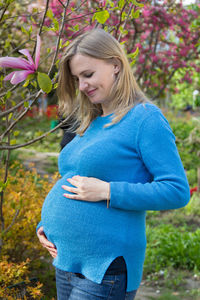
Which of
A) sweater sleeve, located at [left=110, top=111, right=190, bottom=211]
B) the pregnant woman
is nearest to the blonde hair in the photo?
the pregnant woman

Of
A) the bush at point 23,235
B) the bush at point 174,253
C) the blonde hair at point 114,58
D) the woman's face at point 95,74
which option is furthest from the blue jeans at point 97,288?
the bush at point 174,253

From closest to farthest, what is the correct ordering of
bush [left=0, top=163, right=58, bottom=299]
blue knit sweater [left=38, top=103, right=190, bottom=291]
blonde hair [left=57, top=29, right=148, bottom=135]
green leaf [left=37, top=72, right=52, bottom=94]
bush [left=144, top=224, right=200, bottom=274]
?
green leaf [left=37, top=72, right=52, bottom=94] < blue knit sweater [left=38, top=103, right=190, bottom=291] < blonde hair [left=57, top=29, right=148, bottom=135] < bush [left=0, top=163, right=58, bottom=299] < bush [left=144, top=224, right=200, bottom=274]

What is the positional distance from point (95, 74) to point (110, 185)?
1.49 feet

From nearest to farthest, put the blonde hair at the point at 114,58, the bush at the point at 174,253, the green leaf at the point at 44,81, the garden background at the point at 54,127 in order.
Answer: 1. the green leaf at the point at 44,81
2. the blonde hair at the point at 114,58
3. the garden background at the point at 54,127
4. the bush at the point at 174,253

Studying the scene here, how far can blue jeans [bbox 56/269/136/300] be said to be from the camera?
1.41 metres

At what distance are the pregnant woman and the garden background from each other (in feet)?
0.65

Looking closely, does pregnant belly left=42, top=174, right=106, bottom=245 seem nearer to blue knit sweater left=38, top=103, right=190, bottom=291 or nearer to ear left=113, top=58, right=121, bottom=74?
blue knit sweater left=38, top=103, right=190, bottom=291

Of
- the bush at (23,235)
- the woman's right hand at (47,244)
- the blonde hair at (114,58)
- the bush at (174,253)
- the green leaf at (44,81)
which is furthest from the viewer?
the bush at (174,253)

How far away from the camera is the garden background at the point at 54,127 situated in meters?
1.83

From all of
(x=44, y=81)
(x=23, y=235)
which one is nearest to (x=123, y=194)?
(x=44, y=81)

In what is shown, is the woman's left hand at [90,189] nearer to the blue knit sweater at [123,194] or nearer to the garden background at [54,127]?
the blue knit sweater at [123,194]

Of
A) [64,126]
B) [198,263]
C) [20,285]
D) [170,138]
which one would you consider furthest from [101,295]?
[198,263]

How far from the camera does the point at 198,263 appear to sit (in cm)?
365

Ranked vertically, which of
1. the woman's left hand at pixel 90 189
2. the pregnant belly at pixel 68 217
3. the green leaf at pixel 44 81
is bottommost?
the pregnant belly at pixel 68 217
